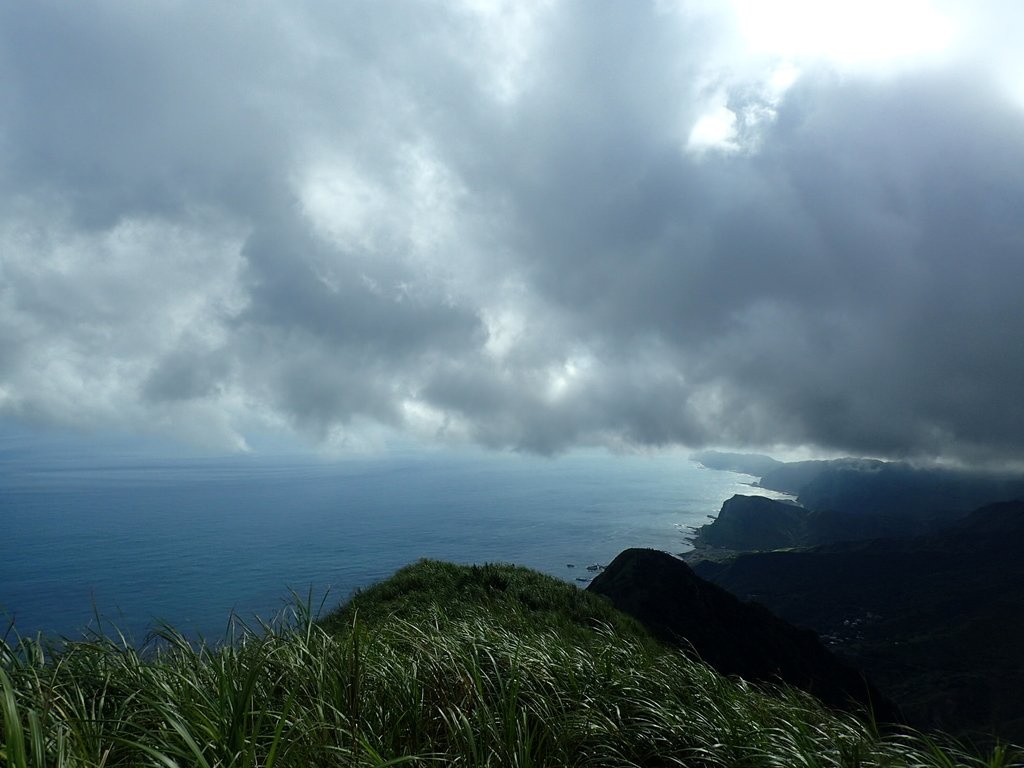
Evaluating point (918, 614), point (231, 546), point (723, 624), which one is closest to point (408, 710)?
point (723, 624)

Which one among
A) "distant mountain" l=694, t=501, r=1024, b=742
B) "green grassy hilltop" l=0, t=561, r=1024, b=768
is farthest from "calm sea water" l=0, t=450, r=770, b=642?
"distant mountain" l=694, t=501, r=1024, b=742

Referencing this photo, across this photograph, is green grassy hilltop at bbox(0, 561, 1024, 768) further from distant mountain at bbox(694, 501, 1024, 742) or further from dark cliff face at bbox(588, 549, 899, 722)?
distant mountain at bbox(694, 501, 1024, 742)

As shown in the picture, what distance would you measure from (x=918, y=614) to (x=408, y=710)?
173652 millimetres

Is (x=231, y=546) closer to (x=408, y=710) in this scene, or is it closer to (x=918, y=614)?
(x=408, y=710)

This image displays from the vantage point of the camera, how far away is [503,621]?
30.2 ft

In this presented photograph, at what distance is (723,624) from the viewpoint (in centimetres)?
3189

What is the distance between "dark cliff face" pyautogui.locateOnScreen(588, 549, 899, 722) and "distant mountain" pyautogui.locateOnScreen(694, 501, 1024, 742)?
38964 millimetres

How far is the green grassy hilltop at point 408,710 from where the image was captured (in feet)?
12.1

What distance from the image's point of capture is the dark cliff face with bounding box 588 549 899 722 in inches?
1071

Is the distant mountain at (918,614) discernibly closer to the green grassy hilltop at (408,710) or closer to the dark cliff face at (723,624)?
the dark cliff face at (723,624)

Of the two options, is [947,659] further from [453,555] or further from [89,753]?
[89,753]

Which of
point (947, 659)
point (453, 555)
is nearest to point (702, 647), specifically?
point (453, 555)

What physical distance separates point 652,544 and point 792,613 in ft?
115

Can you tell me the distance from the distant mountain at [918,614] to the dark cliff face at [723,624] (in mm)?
38964
